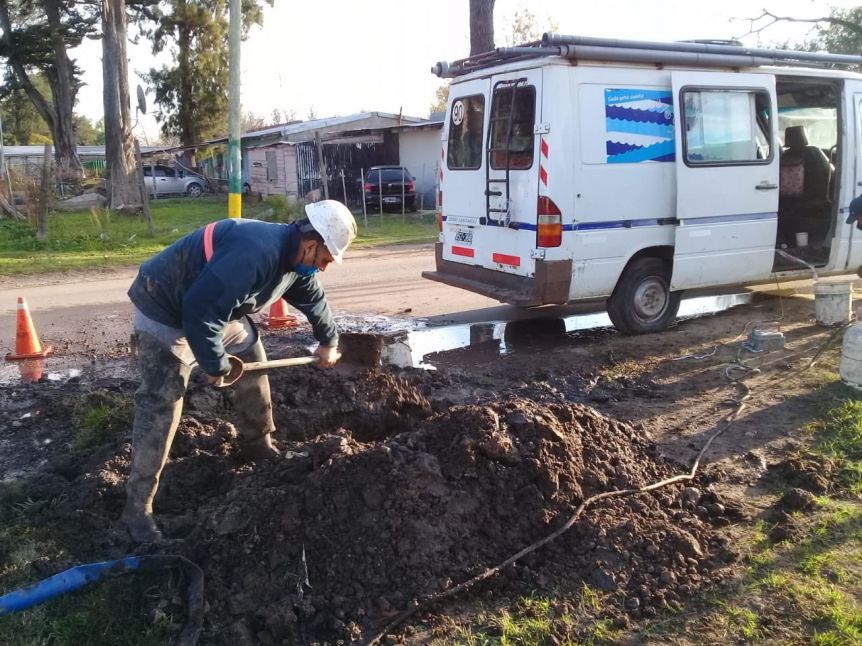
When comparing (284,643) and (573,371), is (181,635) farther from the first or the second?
(573,371)

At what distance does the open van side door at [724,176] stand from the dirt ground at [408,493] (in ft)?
6.68

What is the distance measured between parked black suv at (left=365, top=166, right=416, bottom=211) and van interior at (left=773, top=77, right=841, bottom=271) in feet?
46.0

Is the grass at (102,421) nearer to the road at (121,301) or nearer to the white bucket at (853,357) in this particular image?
the road at (121,301)

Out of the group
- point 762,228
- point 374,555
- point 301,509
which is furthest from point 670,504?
point 762,228

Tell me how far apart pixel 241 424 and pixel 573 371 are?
3.07 metres

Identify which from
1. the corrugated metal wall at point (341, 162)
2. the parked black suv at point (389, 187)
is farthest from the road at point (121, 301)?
the corrugated metal wall at point (341, 162)

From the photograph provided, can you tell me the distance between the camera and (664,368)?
247 inches

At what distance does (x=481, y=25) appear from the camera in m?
15.1

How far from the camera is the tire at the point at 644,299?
7133 mm

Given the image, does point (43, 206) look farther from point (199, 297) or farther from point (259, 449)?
point (199, 297)

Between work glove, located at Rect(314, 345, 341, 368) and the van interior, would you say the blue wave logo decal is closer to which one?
the van interior

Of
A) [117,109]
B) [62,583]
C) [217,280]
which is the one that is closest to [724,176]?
[217,280]

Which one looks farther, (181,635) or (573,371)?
(573,371)

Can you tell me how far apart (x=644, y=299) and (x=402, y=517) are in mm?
4760
